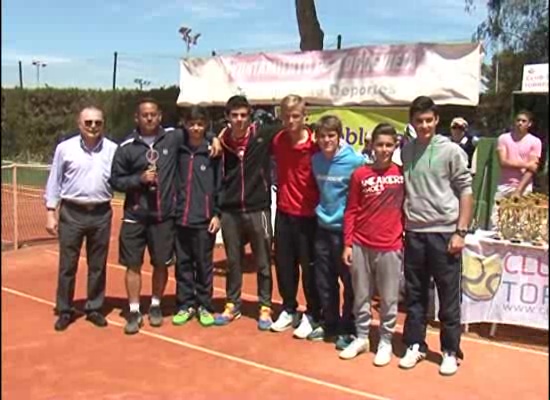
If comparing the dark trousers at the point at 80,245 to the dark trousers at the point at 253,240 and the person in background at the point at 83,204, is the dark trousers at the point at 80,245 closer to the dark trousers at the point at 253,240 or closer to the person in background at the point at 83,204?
the person in background at the point at 83,204

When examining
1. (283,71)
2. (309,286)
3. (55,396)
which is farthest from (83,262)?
(55,396)

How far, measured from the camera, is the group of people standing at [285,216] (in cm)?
450

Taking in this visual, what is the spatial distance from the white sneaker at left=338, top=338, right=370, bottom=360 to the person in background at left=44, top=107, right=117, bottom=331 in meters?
1.86

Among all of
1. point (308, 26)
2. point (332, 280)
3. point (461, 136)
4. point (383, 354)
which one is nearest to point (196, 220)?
point (332, 280)

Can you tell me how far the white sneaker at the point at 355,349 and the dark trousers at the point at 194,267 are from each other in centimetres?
128

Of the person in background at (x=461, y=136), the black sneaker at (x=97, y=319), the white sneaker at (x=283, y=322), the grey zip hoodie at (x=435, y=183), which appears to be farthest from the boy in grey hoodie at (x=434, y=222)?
the person in background at (x=461, y=136)

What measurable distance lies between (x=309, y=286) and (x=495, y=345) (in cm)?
136

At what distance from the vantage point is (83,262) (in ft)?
26.5

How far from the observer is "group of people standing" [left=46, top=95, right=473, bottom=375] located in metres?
4.50

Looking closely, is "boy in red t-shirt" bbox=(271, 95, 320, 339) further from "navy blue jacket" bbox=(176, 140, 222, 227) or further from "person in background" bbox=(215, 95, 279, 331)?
"navy blue jacket" bbox=(176, 140, 222, 227)

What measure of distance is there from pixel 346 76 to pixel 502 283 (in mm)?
3240

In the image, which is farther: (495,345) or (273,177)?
(273,177)

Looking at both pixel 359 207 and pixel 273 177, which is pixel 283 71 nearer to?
pixel 273 177

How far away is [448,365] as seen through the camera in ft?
14.9
